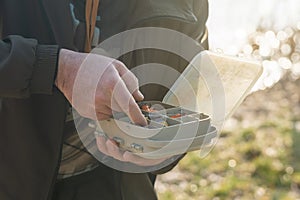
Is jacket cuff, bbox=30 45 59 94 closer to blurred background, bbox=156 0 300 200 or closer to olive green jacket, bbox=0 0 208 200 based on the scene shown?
olive green jacket, bbox=0 0 208 200

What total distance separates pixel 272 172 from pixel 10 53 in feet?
6.96

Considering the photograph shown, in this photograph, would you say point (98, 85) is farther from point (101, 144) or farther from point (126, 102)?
point (101, 144)

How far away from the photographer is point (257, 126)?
3.49m

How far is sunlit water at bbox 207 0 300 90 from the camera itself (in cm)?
410

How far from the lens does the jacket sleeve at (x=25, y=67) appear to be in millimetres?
1104

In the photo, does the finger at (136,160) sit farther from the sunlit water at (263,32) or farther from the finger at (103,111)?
the sunlit water at (263,32)

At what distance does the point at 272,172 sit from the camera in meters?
2.98

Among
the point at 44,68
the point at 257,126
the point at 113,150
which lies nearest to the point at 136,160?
the point at 113,150

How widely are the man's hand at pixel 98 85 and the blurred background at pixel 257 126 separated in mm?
1746

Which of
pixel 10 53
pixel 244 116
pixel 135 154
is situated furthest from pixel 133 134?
pixel 244 116

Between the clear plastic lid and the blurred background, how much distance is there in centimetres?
155

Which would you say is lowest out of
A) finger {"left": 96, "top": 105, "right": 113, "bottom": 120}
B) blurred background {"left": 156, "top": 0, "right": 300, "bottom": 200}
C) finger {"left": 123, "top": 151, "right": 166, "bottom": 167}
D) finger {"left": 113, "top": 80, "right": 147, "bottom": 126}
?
blurred background {"left": 156, "top": 0, "right": 300, "bottom": 200}

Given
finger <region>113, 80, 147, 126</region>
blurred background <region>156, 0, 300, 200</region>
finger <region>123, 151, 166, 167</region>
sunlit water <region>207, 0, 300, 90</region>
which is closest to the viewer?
finger <region>113, 80, 147, 126</region>

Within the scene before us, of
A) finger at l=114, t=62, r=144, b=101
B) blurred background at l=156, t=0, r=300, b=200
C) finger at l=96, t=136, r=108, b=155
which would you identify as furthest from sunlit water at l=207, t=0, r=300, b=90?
finger at l=114, t=62, r=144, b=101
